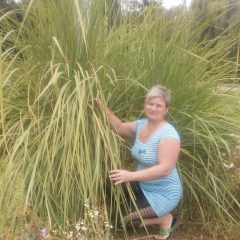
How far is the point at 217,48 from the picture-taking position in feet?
12.4

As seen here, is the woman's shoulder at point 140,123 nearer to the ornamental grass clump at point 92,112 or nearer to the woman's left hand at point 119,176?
the ornamental grass clump at point 92,112

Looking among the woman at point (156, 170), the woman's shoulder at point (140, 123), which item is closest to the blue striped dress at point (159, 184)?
the woman at point (156, 170)

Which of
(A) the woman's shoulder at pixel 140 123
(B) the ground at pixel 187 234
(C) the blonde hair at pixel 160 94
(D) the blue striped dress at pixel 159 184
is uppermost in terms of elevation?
(C) the blonde hair at pixel 160 94

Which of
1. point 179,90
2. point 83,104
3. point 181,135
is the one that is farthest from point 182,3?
point 83,104

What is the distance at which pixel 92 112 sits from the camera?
9.52ft

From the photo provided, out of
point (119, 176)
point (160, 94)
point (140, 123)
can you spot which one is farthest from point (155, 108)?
point (119, 176)

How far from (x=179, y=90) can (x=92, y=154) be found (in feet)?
2.91

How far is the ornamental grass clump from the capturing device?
2.67 m

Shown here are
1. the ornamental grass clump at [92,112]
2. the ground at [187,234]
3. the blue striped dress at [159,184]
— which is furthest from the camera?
the ground at [187,234]

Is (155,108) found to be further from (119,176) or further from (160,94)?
(119,176)

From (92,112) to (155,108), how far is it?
41 centimetres

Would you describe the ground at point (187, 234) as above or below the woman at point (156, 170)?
below

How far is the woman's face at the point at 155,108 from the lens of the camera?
9.70ft

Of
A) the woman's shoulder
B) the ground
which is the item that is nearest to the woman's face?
the woman's shoulder
